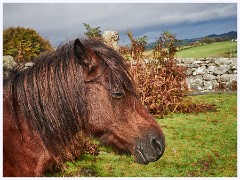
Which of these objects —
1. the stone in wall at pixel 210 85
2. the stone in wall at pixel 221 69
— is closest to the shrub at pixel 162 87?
the stone in wall at pixel 210 85

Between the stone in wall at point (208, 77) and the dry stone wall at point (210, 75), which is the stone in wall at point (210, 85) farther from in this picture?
the stone in wall at point (208, 77)

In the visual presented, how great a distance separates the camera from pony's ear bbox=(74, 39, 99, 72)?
227 cm

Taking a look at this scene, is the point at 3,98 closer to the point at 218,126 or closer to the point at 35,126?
the point at 35,126

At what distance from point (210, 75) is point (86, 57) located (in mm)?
12238

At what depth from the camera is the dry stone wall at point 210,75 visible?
537 inches

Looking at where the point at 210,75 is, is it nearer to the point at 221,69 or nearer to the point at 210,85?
the point at 210,85

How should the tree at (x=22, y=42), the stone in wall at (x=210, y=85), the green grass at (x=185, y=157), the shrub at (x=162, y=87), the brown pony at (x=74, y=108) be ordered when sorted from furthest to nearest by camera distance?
1. the stone in wall at (x=210, y=85)
2. the tree at (x=22, y=42)
3. the shrub at (x=162, y=87)
4. the green grass at (x=185, y=157)
5. the brown pony at (x=74, y=108)

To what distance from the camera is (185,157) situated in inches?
233

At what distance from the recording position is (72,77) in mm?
2295

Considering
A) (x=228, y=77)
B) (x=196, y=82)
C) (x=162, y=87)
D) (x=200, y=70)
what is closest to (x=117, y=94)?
(x=162, y=87)

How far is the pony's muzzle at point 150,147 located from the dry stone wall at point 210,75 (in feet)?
38.1

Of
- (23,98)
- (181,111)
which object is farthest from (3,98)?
(181,111)

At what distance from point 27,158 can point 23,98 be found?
450 mm

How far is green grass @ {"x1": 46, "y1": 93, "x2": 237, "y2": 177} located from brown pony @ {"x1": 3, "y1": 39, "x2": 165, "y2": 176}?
A: 138 cm
